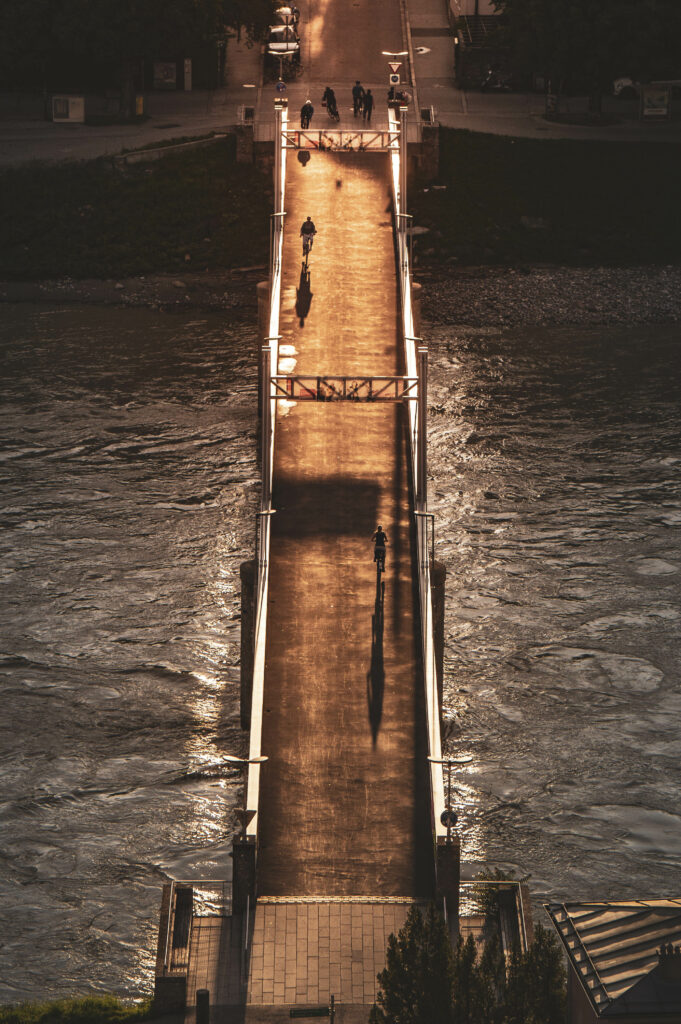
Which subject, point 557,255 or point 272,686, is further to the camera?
point 557,255

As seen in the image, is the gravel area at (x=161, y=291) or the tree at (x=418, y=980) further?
the gravel area at (x=161, y=291)

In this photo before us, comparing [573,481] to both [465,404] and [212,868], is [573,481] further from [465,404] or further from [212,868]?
[212,868]

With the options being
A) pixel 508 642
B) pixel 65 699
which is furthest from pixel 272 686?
pixel 508 642

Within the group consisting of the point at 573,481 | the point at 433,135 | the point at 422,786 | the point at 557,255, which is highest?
the point at 433,135

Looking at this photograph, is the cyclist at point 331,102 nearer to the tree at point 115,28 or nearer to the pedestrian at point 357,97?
the pedestrian at point 357,97

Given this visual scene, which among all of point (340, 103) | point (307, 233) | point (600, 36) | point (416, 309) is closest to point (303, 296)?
point (307, 233)

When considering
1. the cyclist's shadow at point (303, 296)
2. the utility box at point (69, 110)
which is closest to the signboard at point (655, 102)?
the utility box at point (69, 110)

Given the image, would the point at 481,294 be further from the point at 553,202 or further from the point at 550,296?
the point at 553,202
